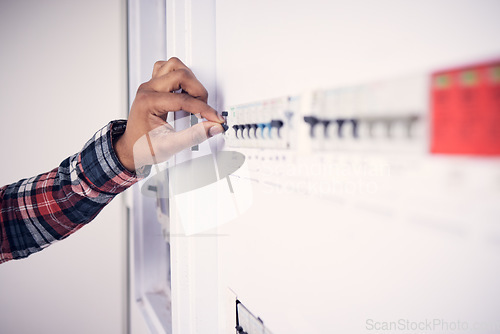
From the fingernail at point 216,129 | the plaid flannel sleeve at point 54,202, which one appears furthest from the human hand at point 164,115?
the plaid flannel sleeve at point 54,202

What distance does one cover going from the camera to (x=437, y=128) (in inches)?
10.2

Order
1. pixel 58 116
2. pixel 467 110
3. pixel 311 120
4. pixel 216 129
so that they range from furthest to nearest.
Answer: pixel 58 116 < pixel 216 129 < pixel 311 120 < pixel 467 110

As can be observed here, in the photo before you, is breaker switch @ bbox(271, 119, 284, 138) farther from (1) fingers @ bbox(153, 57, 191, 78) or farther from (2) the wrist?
(2) the wrist

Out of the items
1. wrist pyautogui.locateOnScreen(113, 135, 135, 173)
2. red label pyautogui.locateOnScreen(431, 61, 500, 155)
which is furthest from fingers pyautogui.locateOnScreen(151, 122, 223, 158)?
red label pyautogui.locateOnScreen(431, 61, 500, 155)

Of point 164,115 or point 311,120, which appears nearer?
point 311,120

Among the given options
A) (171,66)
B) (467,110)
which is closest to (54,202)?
(171,66)

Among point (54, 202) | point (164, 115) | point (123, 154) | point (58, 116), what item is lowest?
point (54, 202)

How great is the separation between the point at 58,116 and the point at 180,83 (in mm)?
1363

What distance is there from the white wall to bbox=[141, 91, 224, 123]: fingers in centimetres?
111

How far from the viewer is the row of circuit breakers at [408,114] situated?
0.23 meters

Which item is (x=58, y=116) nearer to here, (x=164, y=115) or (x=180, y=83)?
(x=164, y=115)

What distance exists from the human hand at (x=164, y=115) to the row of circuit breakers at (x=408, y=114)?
0.82ft

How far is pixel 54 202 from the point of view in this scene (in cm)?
89

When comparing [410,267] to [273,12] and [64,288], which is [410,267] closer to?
[273,12]
